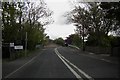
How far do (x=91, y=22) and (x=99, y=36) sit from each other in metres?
3.56

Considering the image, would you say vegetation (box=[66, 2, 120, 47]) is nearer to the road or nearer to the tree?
the tree

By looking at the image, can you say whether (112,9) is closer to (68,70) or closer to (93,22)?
(68,70)

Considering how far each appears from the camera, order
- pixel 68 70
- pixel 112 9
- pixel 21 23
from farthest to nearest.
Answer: pixel 21 23, pixel 112 9, pixel 68 70

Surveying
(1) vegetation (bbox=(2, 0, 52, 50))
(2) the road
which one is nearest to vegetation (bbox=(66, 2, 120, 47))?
(1) vegetation (bbox=(2, 0, 52, 50))

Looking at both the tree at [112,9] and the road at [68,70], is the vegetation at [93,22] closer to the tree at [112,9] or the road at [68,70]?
the tree at [112,9]

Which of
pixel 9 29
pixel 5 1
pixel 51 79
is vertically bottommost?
pixel 51 79

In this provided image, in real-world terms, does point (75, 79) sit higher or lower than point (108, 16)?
lower

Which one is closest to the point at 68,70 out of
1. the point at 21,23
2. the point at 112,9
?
the point at 112,9

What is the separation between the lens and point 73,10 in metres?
74.3

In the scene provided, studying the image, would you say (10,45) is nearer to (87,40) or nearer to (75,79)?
(75,79)

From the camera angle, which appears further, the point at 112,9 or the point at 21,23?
the point at 21,23

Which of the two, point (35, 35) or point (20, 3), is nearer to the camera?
point (20, 3)

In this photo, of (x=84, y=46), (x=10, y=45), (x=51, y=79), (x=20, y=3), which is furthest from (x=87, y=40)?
(x=51, y=79)

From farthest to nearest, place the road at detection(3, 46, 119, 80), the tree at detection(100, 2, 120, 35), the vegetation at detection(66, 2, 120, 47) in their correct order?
the vegetation at detection(66, 2, 120, 47)
the tree at detection(100, 2, 120, 35)
the road at detection(3, 46, 119, 80)
